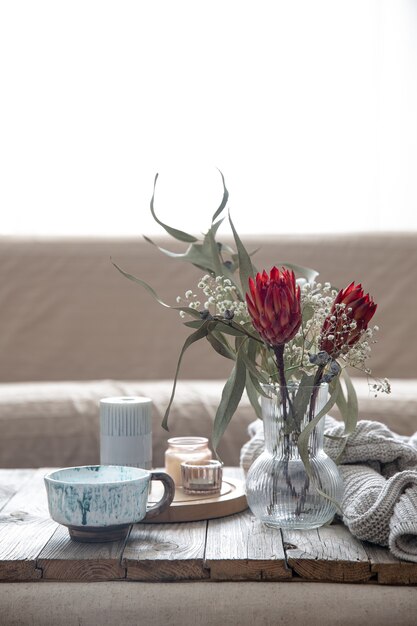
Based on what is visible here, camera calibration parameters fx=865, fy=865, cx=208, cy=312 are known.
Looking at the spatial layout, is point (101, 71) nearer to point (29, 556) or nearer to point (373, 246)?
point (373, 246)

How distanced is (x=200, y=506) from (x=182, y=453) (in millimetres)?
148

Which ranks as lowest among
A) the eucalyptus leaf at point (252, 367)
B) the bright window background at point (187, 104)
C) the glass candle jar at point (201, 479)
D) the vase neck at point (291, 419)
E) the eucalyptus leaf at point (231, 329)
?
the glass candle jar at point (201, 479)

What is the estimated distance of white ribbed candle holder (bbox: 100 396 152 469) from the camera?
1.15 m

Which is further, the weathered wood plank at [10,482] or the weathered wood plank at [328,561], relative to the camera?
the weathered wood plank at [10,482]

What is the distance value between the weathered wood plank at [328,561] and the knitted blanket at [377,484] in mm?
33

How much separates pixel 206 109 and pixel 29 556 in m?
2.17

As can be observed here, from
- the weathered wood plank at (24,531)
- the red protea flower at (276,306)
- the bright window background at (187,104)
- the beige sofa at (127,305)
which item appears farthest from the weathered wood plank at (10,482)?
the bright window background at (187,104)

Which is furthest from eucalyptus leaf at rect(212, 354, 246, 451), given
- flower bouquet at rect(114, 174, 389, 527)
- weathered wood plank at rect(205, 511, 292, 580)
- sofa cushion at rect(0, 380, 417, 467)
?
sofa cushion at rect(0, 380, 417, 467)

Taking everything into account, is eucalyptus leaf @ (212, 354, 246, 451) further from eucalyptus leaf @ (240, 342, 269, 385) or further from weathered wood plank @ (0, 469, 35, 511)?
weathered wood plank @ (0, 469, 35, 511)

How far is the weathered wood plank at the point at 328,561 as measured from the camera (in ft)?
2.96

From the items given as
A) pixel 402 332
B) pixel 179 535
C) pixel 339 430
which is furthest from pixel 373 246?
pixel 179 535

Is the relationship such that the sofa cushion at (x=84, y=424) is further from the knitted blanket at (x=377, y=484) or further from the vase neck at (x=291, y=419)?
the vase neck at (x=291, y=419)

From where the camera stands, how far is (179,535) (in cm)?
101

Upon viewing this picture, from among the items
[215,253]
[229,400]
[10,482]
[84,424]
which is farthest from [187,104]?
[229,400]
